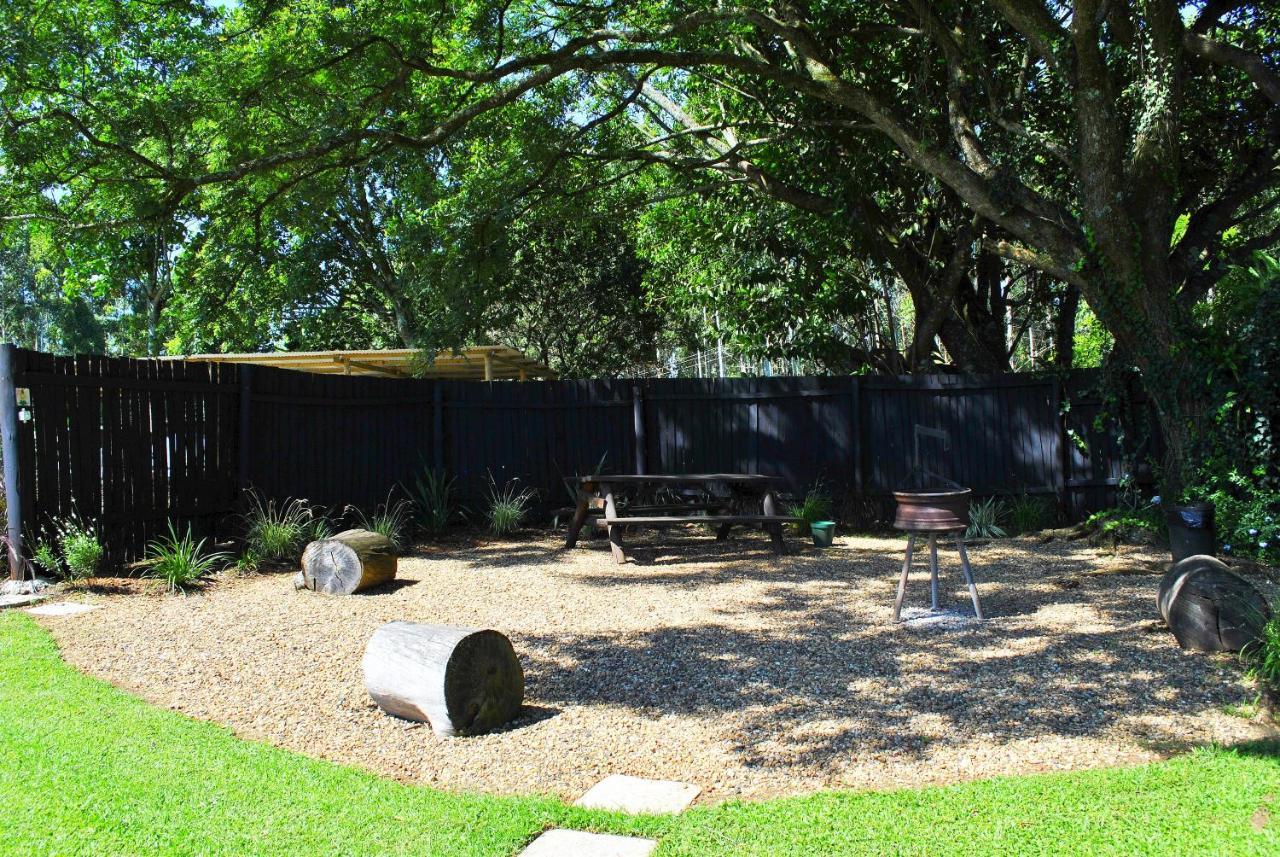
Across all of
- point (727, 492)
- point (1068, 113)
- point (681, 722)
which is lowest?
point (681, 722)

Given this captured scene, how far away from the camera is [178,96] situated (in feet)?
29.7

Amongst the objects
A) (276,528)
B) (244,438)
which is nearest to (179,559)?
(276,528)

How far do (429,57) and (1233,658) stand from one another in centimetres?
894

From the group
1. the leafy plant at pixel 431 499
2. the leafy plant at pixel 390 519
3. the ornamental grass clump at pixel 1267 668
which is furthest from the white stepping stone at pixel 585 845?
the leafy plant at pixel 431 499

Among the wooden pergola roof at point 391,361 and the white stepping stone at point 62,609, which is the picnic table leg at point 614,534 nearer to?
the wooden pergola roof at point 391,361

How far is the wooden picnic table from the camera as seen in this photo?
929 cm

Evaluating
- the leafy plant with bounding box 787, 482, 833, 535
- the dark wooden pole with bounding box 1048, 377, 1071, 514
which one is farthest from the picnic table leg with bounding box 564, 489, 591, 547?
the dark wooden pole with bounding box 1048, 377, 1071, 514

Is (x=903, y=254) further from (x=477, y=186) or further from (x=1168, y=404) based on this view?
(x=477, y=186)

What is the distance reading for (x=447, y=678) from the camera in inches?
173

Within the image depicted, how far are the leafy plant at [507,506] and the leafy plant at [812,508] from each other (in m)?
3.28

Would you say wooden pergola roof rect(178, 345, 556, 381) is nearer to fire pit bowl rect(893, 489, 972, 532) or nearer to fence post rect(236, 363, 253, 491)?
fence post rect(236, 363, 253, 491)

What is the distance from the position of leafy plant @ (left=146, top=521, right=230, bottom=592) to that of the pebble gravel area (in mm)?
287

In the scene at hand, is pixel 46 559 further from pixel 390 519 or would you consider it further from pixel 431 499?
pixel 431 499

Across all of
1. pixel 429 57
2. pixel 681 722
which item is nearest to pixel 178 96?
pixel 429 57
